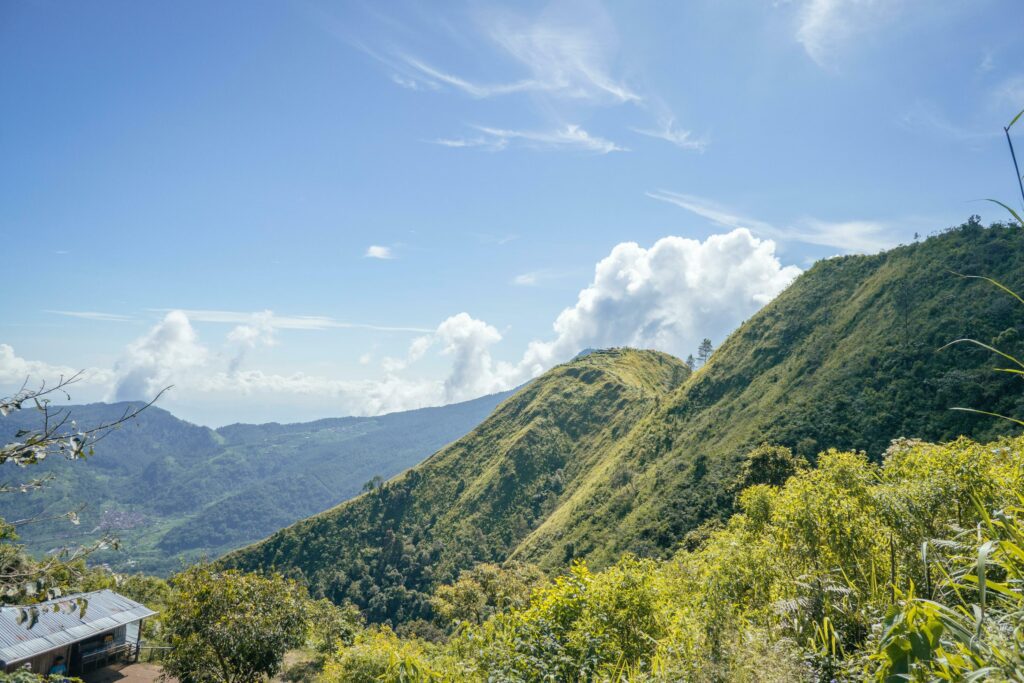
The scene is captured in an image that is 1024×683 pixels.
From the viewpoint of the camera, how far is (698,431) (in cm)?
6850

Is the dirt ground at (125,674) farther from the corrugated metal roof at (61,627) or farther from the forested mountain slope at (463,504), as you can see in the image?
the forested mountain slope at (463,504)

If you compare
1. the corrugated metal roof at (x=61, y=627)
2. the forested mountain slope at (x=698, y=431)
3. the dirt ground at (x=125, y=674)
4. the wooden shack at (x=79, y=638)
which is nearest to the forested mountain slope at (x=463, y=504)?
the forested mountain slope at (x=698, y=431)

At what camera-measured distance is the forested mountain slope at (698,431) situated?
49469mm

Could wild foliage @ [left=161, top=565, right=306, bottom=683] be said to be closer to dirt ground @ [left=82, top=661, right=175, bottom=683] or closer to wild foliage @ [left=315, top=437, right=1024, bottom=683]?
wild foliage @ [left=315, top=437, right=1024, bottom=683]

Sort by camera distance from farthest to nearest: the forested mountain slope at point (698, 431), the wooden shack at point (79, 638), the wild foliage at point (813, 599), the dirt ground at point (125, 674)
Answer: the forested mountain slope at point (698, 431) < the dirt ground at point (125, 674) < the wooden shack at point (79, 638) < the wild foliage at point (813, 599)

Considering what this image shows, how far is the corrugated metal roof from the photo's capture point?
24.5 meters

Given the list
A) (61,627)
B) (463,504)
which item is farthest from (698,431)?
(61,627)

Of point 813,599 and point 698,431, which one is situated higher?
point 698,431

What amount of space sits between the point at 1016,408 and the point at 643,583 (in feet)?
152

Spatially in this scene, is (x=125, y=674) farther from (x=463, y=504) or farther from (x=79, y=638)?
(x=463, y=504)

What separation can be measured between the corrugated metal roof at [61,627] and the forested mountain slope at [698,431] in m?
45.7

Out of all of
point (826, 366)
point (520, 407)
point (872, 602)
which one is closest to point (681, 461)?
point (826, 366)

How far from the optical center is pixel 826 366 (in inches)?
2387

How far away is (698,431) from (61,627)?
67168 mm
